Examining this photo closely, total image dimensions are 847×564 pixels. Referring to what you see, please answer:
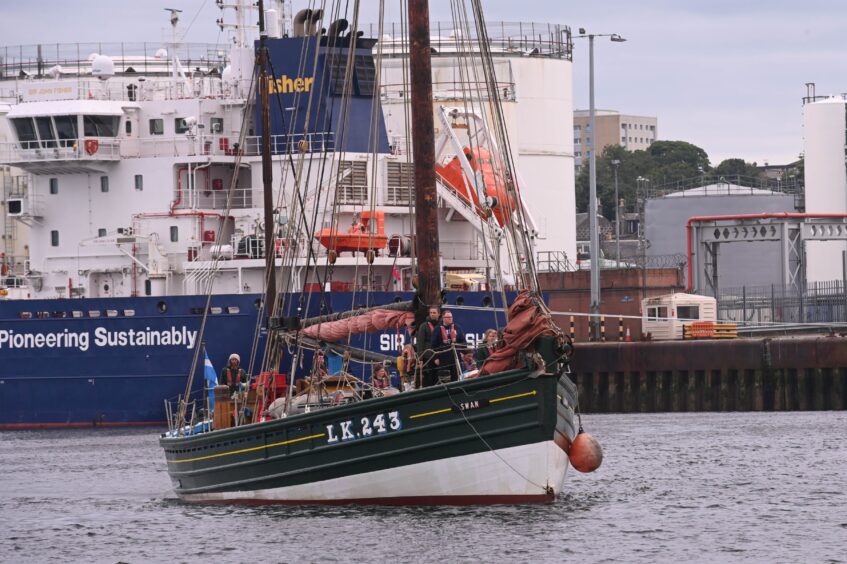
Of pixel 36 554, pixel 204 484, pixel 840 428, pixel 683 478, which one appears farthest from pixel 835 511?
pixel 840 428

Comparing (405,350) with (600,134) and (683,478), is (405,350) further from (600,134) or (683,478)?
(600,134)

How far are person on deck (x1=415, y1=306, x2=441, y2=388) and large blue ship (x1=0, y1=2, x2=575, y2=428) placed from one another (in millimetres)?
17742

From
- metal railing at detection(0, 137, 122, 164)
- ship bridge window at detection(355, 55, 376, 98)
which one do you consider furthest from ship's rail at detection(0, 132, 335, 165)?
ship bridge window at detection(355, 55, 376, 98)

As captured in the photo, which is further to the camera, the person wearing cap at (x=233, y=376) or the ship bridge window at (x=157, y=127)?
the ship bridge window at (x=157, y=127)

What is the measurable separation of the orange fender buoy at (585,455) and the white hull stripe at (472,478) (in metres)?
0.20

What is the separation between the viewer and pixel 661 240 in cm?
9581

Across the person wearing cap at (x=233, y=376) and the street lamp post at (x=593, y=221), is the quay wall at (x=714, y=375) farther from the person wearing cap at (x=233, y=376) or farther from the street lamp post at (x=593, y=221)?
the person wearing cap at (x=233, y=376)

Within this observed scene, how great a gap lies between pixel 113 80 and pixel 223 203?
23.4ft

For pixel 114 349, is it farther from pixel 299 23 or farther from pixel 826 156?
pixel 826 156

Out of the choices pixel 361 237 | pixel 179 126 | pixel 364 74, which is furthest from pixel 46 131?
pixel 361 237

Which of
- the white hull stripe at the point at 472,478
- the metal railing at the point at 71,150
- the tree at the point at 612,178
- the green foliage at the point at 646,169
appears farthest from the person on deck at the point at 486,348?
the tree at the point at 612,178

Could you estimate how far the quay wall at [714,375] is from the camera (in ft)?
168

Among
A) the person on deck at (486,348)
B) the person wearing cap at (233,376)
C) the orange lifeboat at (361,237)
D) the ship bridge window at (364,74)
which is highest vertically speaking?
the ship bridge window at (364,74)

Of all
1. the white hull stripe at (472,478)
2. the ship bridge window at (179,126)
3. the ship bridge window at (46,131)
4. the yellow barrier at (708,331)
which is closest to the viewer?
the white hull stripe at (472,478)
